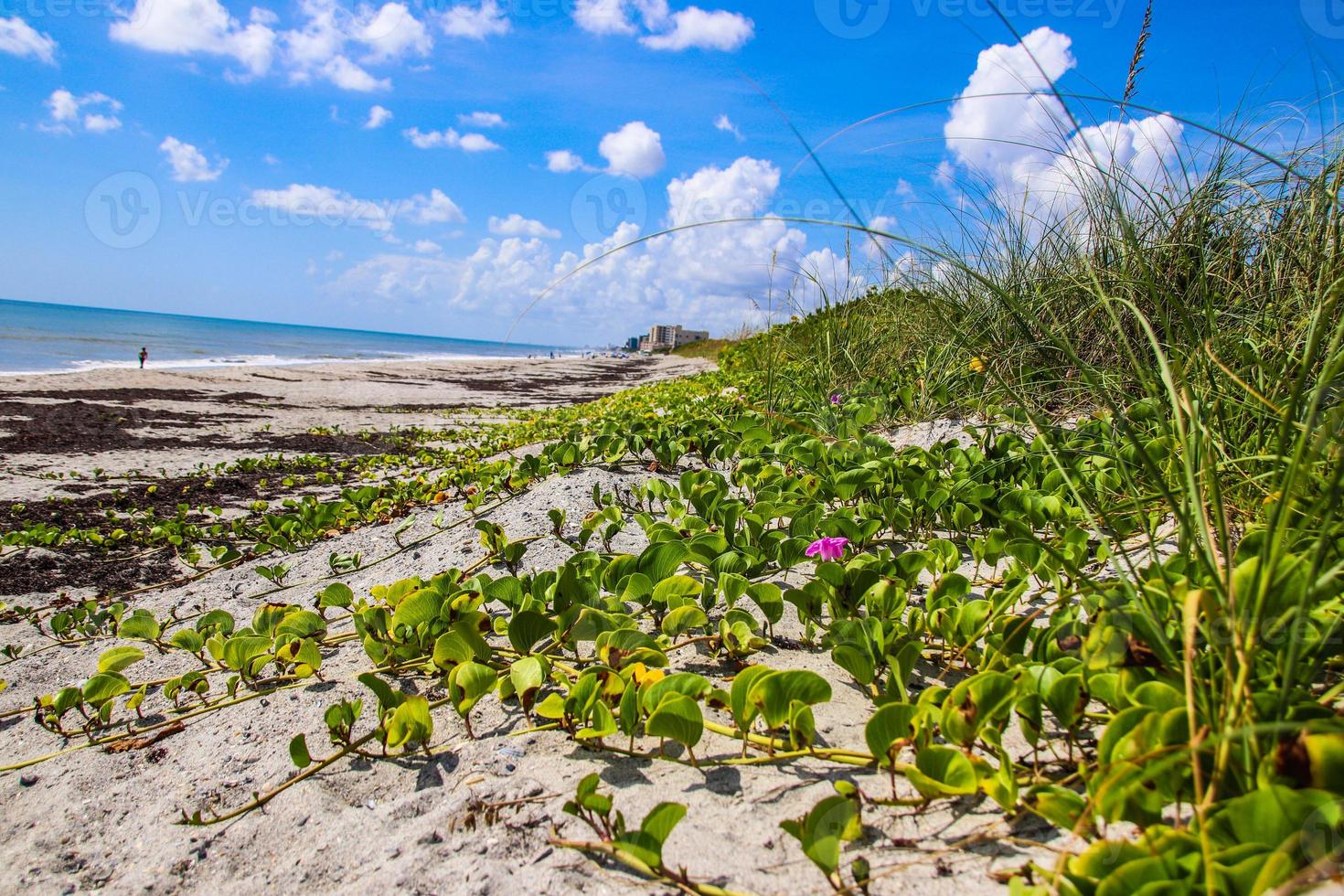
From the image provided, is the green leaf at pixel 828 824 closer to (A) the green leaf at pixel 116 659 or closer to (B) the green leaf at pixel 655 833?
(B) the green leaf at pixel 655 833

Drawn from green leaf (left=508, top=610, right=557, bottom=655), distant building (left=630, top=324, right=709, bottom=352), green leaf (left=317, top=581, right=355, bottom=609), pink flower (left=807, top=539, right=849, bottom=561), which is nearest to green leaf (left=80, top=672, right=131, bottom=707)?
green leaf (left=317, top=581, right=355, bottom=609)

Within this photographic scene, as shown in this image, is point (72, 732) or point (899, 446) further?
point (899, 446)

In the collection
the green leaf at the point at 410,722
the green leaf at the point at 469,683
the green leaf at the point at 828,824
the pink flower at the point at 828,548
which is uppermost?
the pink flower at the point at 828,548

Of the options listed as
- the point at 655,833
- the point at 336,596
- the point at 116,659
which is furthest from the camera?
the point at 336,596

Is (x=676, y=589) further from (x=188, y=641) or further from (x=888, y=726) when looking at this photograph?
(x=188, y=641)

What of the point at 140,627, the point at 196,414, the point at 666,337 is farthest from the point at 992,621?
the point at 666,337

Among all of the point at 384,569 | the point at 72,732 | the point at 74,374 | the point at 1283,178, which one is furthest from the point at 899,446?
the point at 74,374

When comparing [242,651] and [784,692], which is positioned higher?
[784,692]

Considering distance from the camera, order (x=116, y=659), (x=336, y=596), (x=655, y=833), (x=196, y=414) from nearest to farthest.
Result: (x=655, y=833) < (x=116, y=659) < (x=336, y=596) < (x=196, y=414)

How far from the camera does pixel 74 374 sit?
15.1m

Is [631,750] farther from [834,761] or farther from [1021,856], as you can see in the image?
[1021,856]

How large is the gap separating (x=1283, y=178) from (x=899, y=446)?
1.64m

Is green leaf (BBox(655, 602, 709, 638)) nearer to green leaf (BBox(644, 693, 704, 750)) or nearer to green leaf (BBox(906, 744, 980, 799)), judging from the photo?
green leaf (BBox(644, 693, 704, 750))

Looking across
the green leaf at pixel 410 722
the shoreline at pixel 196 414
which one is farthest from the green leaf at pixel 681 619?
the shoreline at pixel 196 414
